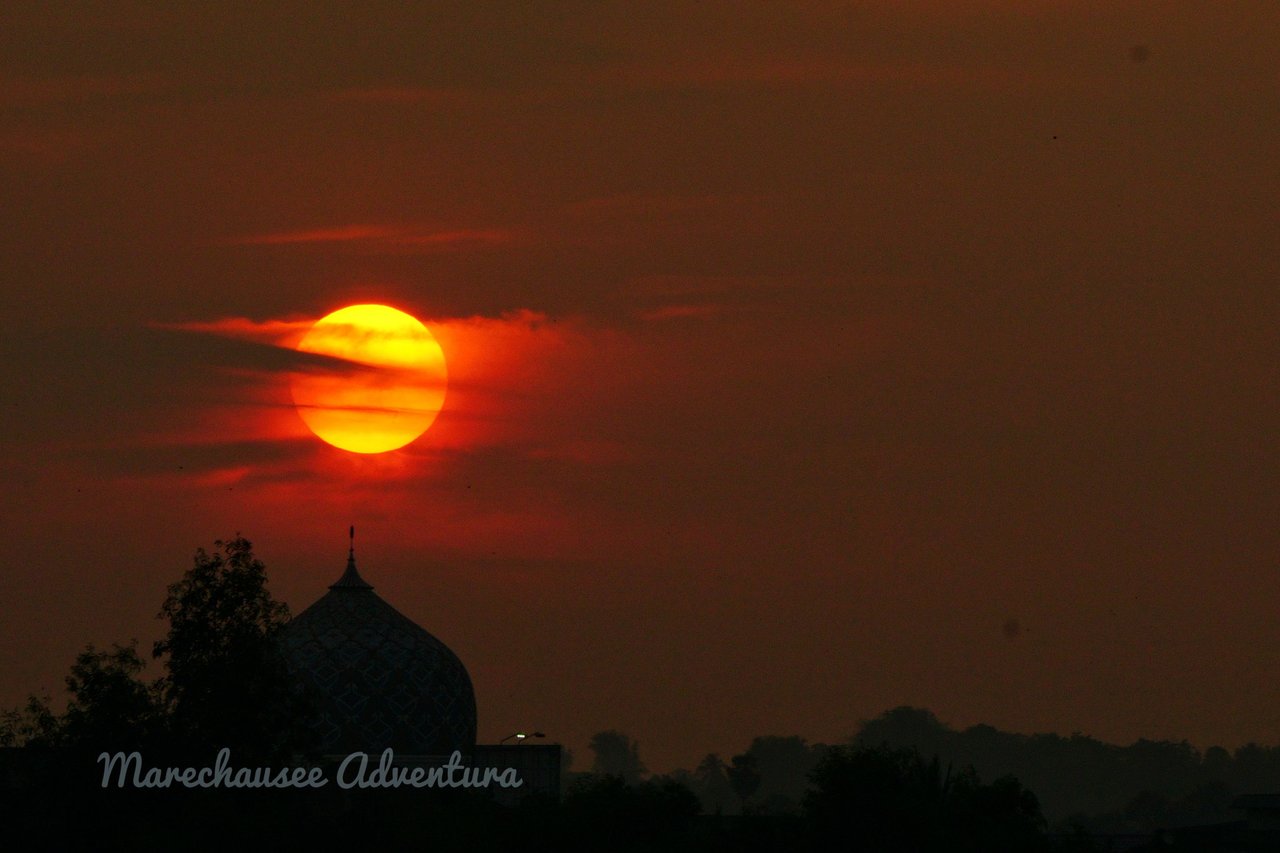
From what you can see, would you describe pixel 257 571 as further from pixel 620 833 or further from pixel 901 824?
pixel 901 824

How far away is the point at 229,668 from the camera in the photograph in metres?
54.2

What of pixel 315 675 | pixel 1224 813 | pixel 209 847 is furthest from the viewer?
pixel 1224 813

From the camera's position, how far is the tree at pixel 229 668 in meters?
53.7

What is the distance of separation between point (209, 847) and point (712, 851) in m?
12.3

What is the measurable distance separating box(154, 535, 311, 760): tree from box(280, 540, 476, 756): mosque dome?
95.6ft

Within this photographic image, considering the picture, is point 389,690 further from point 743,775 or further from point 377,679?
point 743,775

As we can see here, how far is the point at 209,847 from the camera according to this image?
4984 cm

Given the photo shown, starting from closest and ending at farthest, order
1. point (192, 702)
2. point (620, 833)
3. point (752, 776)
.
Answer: point (192, 702) → point (620, 833) → point (752, 776)

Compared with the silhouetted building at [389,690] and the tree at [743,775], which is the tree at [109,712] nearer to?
the silhouetted building at [389,690]

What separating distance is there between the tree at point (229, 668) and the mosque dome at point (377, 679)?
95.6 feet

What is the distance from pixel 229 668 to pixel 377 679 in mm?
32717

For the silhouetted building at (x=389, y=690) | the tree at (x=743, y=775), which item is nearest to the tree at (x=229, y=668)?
the silhouetted building at (x=389, y=690)

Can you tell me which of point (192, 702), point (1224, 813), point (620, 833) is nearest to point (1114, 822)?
point (1224, 813)

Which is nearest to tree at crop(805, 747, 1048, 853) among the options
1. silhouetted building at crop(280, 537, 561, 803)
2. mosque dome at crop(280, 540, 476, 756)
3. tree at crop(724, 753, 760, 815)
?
silhouetted building at crop(280, 537, 561, 803)
